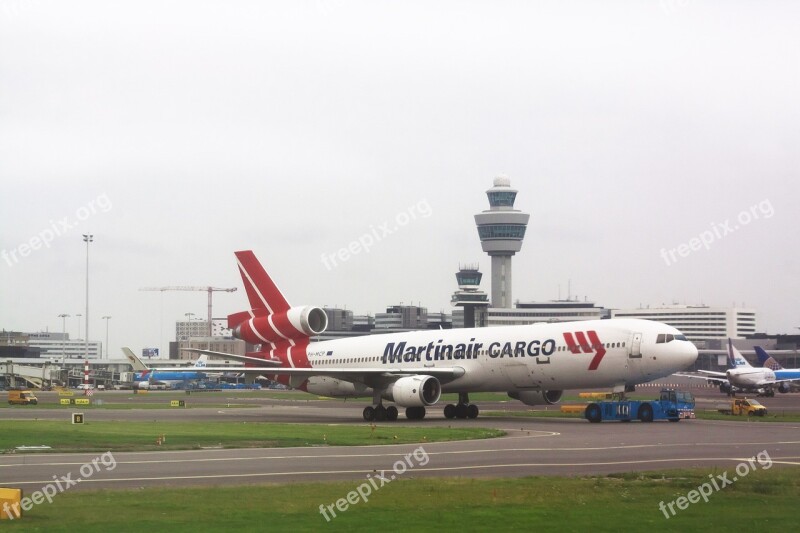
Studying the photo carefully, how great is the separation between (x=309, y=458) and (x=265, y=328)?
36.3 metres

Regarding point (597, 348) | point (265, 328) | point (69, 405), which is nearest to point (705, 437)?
point (597, 348)

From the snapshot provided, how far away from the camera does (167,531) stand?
1705 centimetres

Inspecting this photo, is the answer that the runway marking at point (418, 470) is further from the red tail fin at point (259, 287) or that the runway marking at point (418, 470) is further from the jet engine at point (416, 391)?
the red tail fin at point (259, 287)

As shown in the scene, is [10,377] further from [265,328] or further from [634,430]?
[634,430]

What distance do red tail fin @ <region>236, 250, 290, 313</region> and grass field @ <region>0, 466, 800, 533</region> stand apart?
43036 millimetres

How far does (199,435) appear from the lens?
132ft
